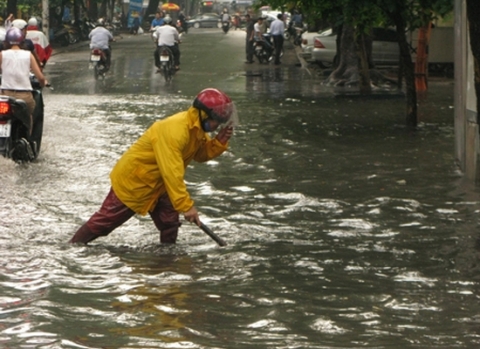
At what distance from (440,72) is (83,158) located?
1949 cm

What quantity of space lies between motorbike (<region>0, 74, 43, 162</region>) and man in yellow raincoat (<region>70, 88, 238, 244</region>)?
4417mm

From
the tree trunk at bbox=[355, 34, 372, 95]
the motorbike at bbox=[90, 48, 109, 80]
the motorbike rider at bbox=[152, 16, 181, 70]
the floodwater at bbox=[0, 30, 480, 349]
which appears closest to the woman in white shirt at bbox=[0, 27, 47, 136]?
the floodwater at bbox=[0, 30, 480, 349]

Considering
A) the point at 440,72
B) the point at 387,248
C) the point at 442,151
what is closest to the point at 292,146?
the point at 442,151

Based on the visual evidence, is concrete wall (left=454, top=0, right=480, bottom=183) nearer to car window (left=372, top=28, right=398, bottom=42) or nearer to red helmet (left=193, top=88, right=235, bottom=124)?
red helmet (left=193, top=88, right=235, bottom=124)

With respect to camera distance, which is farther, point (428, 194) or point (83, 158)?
point (83, 158)

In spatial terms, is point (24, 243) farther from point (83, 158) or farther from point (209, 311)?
point (83, 158)

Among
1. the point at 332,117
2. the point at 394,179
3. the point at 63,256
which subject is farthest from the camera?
the point at 332,117

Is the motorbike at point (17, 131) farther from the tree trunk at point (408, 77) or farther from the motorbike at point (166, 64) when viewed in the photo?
the motorbike at point (166, 64)

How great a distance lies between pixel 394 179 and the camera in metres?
12.6

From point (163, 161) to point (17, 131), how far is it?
5.87 m

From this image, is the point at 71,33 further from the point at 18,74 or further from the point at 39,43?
the point at 18,74

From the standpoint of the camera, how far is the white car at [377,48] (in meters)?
33.1

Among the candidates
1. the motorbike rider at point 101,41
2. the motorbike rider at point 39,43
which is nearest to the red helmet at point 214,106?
the motorbike rider at point 39,43

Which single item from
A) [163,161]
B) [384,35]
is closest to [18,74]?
[163,161]
